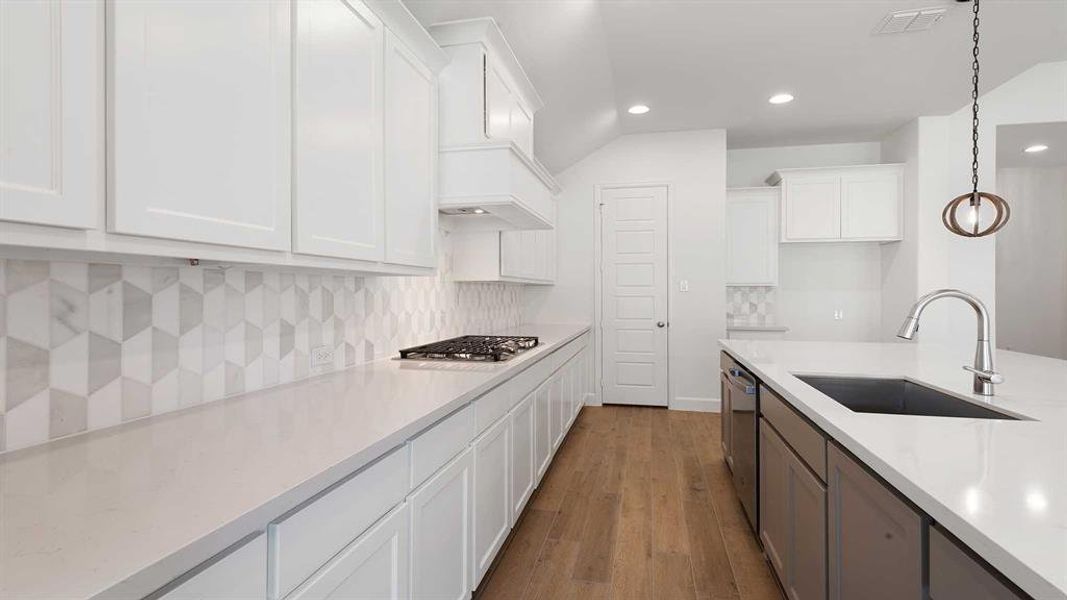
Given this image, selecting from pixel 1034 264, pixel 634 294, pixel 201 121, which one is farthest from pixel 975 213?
pixel 1034 264

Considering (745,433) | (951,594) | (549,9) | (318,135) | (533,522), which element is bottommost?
(533,522)

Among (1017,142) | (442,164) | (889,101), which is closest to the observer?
(442,164)

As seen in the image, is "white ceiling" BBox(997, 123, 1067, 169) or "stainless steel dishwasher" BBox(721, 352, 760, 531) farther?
"white ceiling" BBox(997, 123, 1067, 169)

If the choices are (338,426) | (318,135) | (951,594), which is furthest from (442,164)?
(951,594)

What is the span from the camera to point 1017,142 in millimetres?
4906

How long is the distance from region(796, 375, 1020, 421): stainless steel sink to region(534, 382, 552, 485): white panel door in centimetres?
136

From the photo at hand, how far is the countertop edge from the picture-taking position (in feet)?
1.94

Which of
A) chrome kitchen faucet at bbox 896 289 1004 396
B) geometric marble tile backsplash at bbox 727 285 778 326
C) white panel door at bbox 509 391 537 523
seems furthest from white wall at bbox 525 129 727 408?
chrome kitchen faucet at bbox 896 289 1004 396

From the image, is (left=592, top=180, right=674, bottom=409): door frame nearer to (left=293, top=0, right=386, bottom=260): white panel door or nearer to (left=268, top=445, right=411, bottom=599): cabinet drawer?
(left=293, top=0, right=386, bottom=260): white panel door

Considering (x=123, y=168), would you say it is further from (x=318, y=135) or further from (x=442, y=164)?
(x=442, y=164)

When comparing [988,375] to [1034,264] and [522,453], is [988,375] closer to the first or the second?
[522,453]

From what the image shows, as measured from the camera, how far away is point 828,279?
17.8 ft

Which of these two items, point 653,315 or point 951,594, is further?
point 653,315

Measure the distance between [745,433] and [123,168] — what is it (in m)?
2.67
